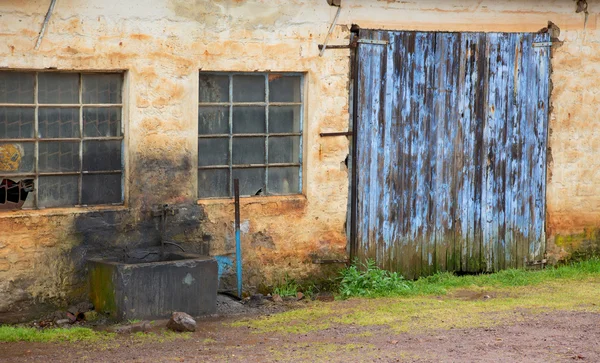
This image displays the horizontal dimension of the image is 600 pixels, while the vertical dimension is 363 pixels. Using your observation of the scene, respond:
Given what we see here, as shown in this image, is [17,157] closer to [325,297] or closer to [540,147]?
[325,297]

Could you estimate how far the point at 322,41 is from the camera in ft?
32.2

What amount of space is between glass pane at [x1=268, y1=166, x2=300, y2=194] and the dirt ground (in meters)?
1.14

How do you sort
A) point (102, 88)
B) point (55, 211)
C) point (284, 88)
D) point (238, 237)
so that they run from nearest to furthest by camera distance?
1. point (55, 211)
2. point (102, 88)
3. point (238, 237)
4. point (284, 88)

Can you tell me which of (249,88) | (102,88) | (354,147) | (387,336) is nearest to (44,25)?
(102,88)

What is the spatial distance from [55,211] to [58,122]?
76cm

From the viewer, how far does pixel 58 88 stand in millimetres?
8641

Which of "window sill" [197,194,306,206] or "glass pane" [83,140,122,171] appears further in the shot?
"window sill" [197,194,306,206]

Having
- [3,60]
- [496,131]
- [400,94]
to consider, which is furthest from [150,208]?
[496,131]

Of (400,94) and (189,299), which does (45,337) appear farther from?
(400,94)

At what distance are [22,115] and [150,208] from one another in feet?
4.52

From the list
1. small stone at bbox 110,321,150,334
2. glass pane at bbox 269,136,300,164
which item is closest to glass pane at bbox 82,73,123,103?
glass pane at bbox 269,136,300,164

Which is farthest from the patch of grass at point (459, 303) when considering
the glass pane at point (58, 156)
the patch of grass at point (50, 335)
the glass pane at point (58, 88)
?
the glass pane at point (58, 88)

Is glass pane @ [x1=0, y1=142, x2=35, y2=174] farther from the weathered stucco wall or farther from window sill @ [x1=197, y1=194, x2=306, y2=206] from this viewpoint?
window sill @ [x1=197, y1=194, x2=306, y2=206]

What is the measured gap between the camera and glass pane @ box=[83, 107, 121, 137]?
879cm
